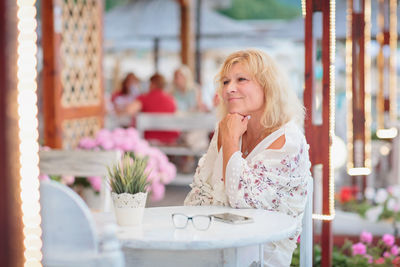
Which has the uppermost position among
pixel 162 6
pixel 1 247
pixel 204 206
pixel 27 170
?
pixel 162 6

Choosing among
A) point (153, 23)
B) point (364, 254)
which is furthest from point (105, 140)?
point (153, 23)

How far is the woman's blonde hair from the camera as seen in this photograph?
248 centimetres

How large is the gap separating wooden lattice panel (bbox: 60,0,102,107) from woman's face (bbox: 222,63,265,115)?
2870mm

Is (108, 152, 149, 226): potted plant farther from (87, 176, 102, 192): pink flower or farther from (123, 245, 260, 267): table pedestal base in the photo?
(87, 176, 102, 192): pink flower

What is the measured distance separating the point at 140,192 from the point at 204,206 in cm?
50

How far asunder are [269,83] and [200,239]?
37.5 inches

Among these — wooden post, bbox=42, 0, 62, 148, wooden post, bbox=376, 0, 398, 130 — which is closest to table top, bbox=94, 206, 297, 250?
wooden post, bbox=42, 0, 62, 148

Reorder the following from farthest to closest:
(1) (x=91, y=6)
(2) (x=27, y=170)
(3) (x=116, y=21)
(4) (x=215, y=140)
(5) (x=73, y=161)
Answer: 1. (3) (x=116, y=21)
2. (1) (x=91, y=6)
3. (5) (x=73, y=161)
4. (4) (x=215, y=140)
5. (2) (x=27, y=170)

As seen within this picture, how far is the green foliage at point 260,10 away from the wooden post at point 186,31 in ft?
41.8

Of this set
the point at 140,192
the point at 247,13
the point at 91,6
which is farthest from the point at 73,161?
the point at 247,13

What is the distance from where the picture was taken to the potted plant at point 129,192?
6.19 ft

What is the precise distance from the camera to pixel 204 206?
2.35 meters

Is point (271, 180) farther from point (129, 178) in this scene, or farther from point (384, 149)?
point (384, 149)

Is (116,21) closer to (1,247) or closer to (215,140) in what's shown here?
(215,140)
